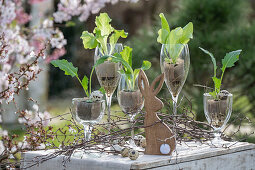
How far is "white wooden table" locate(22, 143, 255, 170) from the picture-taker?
156cm

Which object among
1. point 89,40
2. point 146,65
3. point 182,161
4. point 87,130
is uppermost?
point 89,40

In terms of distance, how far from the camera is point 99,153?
1725 mm

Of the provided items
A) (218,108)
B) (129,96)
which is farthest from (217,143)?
(129,96)

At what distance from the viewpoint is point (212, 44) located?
3.45 m

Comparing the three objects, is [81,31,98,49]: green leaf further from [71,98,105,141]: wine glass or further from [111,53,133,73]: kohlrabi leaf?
[71,98,105,141]: wine glass

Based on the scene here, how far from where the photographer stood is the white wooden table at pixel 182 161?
1.56 meters

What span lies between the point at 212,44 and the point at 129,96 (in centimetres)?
183

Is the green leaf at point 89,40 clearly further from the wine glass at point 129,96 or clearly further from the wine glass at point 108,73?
the wine glass at point 129,96

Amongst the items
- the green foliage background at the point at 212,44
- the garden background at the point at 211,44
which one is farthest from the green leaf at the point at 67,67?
the green foliage background at the point at 212,44

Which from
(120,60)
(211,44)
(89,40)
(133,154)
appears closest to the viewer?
(133,154)

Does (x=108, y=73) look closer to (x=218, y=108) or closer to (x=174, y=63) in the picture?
(x=174, y=63)

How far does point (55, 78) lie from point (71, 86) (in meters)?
0.31

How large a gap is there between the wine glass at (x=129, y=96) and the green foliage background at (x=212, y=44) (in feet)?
5.09

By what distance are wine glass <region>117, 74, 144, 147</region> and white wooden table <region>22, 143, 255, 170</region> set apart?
19 centimetres
